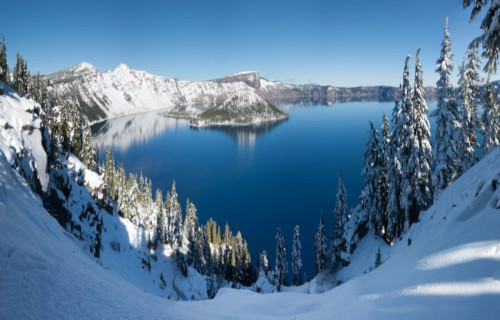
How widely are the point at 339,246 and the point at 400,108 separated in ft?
64.7

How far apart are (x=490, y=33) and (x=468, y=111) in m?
22.4

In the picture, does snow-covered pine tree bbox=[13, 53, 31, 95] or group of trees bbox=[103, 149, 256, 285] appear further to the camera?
group of trees bbox=[103, 149, 256, 285]

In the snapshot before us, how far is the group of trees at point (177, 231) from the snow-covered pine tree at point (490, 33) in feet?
166

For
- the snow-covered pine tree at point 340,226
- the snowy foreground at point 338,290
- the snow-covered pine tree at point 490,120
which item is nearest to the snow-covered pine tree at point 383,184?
the snow-covered pine tree at point 340,226

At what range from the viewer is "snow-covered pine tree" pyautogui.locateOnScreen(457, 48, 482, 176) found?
92.3ft

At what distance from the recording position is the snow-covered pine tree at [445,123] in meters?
24.9

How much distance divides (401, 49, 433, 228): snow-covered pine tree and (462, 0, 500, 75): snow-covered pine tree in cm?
1334

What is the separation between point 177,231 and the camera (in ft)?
181

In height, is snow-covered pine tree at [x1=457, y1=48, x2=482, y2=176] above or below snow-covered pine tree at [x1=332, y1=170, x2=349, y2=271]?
above

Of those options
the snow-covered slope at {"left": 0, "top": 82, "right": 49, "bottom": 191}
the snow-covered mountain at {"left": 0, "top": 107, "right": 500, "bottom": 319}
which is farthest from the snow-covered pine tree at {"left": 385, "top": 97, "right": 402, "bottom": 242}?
the snow-covered slope at {"left": 0, "top": 82, "right": 49, "bottom": 191}

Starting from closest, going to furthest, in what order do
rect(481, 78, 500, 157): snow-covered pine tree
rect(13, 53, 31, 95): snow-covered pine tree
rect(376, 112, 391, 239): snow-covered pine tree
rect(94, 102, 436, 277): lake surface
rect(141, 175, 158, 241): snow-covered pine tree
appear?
rect(481, 78, 500, 157): snow-covered pine tree, rect(376, 112, 391, 239): snow-covered pine tree, rect(13, 53, 31, 95): snow-covered pine tree, rect(141, 175, 158, 241): snow-covered pine tree, rect(94, 102, 436, 277): lake surface

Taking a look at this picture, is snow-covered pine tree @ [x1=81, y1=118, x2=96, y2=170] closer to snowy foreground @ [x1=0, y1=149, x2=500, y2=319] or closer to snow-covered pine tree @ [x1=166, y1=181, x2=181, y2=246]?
snow-covered pine tree @ [x1=166, y1=181, x2=181, y2=246]

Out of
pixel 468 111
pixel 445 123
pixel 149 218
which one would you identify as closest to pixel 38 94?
pixel 149 218

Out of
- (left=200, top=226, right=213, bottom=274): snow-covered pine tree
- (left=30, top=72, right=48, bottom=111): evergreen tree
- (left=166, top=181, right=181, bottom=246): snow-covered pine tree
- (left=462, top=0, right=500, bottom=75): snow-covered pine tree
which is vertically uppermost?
(left=30, top=72, right=48, bottom=111): evergreen tree
